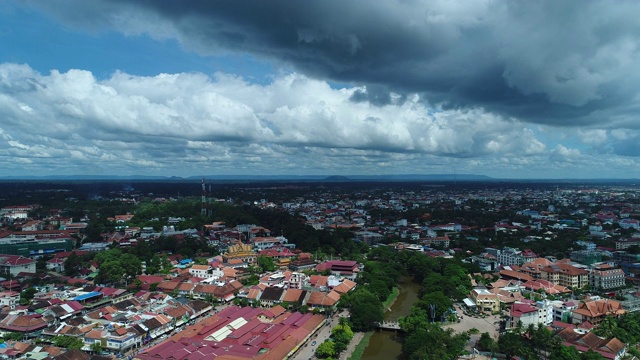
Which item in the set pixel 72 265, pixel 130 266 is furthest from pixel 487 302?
pixel 72 265

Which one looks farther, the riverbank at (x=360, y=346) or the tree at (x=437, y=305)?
the tree at (x=437, y=305)

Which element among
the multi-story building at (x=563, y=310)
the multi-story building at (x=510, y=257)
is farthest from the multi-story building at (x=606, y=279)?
the multi-story building at (x=563, y=310)

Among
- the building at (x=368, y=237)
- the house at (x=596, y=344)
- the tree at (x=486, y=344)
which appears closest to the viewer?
the house at (x=596, y=344)

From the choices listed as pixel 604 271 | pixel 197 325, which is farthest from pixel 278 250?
pixel 604 271

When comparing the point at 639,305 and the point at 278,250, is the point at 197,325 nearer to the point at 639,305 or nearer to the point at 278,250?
the point at 278,250

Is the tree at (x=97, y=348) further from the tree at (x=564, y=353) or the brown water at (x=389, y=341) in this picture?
the tree at (x=564, y=353)

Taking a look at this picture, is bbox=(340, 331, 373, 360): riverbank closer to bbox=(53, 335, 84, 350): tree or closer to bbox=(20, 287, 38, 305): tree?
bbox=(53, 335, 84, 350): tree
